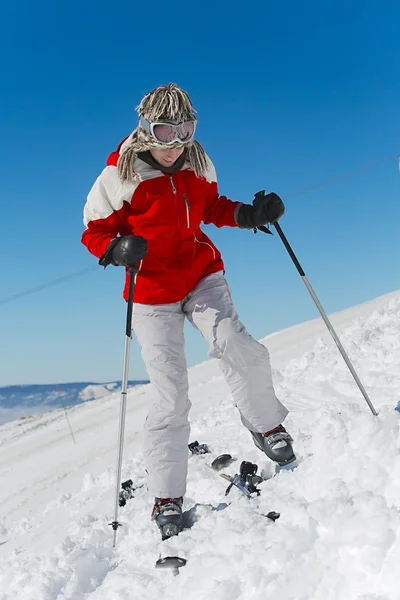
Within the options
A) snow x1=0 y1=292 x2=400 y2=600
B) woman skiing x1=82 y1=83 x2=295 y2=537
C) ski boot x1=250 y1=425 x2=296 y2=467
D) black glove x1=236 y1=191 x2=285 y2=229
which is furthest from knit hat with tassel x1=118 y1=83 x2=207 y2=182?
ski boot x1=250 y1=425 x2=296 y2=467

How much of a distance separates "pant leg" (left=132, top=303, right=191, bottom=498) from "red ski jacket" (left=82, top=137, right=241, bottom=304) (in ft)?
0.53

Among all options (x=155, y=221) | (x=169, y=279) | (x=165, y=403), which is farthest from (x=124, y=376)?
(x=155, y=221)

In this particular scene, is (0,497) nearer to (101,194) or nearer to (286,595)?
(101,194)

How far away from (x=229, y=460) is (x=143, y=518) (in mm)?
927

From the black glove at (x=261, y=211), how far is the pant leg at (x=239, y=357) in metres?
0.63

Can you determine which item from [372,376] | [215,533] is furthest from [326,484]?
[372,376]

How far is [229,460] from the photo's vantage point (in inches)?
183

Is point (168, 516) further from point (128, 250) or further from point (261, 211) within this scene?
point (261, 211)

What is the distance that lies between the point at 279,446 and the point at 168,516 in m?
0.87

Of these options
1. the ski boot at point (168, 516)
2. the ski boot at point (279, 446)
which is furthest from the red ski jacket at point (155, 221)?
the ski boot at point (168, 516)

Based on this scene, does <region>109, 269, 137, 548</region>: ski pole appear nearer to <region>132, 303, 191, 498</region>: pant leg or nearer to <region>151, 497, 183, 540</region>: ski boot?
<region>132, 303, 191, 498</region>: pant leg

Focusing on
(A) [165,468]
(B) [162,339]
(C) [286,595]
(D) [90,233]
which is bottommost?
(C) [286,595]

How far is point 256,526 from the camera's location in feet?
9.20

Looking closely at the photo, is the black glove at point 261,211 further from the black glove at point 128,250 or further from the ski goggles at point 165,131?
the black glove at point 128,250
